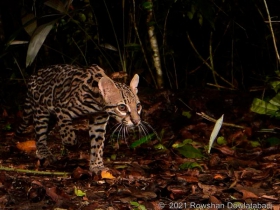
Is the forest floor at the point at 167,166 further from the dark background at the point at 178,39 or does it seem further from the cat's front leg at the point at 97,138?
the dark background at the point at 178,39

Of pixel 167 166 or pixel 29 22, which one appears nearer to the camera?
pixel 167 166

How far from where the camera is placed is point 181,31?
9820 mm

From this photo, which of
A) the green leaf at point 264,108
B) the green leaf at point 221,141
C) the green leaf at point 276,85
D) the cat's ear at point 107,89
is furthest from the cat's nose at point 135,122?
the green leaf at point 276,85

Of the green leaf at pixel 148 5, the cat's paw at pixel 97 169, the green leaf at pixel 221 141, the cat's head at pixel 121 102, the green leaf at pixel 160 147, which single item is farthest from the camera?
the green leaf at pixel 148 5

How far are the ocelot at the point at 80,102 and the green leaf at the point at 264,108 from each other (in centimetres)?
145

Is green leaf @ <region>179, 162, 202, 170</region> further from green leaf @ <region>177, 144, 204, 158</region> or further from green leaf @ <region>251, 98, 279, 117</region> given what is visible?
green leaf @ <region>251, 98, 279, 117</region>

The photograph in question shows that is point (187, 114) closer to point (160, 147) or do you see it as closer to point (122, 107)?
point (160, 147)

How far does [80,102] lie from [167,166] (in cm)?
114

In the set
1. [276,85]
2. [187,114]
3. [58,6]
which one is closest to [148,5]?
[58,6]

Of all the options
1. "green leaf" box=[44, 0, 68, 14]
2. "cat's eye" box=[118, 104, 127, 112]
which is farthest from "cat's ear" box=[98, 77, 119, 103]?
"green leaf" box=[44, 0, 68, 14]

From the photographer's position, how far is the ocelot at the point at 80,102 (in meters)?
6.28

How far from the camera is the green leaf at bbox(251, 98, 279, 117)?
737 centimetres

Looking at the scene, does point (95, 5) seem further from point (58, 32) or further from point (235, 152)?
point (235, 152)

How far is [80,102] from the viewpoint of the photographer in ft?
22.1
